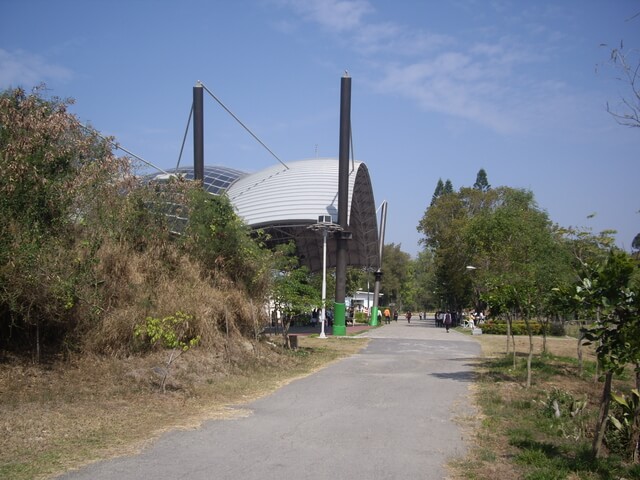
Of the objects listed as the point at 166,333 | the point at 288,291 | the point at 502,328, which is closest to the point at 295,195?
the point at 502,328

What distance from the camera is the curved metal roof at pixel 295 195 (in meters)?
38.2

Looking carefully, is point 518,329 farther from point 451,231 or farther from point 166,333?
point 166,333

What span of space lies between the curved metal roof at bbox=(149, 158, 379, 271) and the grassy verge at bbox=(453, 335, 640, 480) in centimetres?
2003

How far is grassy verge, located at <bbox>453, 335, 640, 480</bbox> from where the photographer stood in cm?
653

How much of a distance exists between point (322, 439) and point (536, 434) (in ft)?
10.4

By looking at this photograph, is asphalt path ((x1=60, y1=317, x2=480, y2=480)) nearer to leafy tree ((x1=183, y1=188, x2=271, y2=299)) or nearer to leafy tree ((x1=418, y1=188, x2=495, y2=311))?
leafy tree ((x1=183, y1=188, x2=271, y2=299))

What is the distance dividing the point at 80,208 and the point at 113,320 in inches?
98.2

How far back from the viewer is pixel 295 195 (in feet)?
129

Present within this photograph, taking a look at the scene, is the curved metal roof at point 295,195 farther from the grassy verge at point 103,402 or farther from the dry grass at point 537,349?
the grassy verge at point 103,402

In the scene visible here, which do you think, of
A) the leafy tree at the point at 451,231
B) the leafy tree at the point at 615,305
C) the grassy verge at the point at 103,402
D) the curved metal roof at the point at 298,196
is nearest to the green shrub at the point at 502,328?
the leafy tree at the point at 451,231

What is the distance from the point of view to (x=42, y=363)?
1177 centimetres

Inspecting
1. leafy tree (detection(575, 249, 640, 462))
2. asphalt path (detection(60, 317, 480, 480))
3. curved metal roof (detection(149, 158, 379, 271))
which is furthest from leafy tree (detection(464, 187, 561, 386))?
curved metal roof (detection(149, 158, 379, 271))

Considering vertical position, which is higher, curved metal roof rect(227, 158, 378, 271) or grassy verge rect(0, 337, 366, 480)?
curved metal roof rect(227, 158, 378, 271)

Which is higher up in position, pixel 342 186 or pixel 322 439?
pixel 342 186
